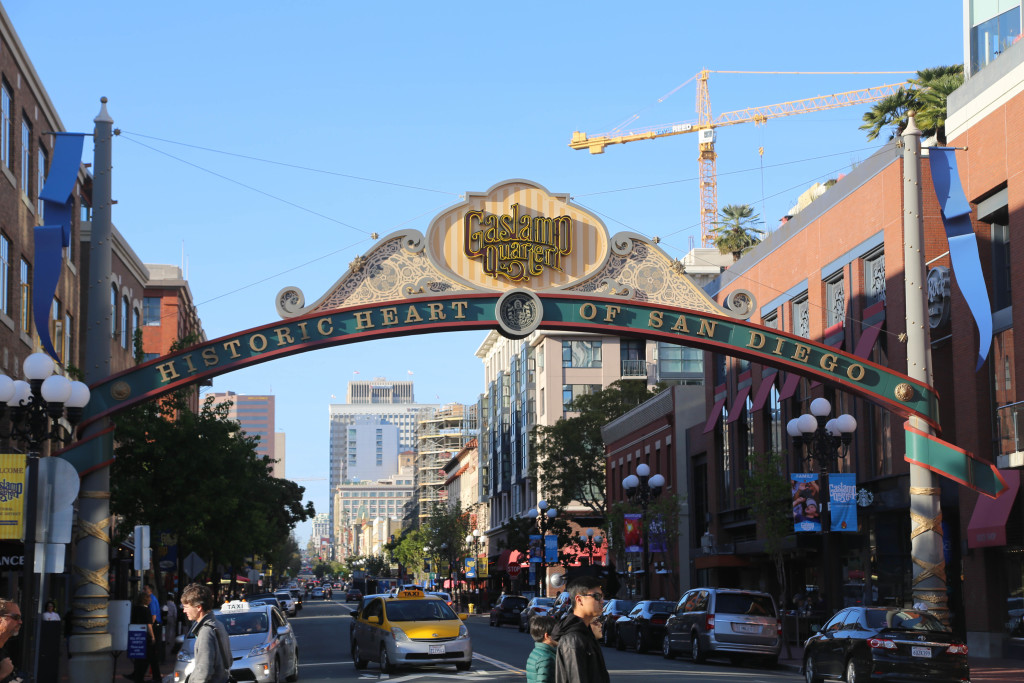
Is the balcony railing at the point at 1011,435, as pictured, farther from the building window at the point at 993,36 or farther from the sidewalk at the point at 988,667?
the building window at the point at 993,36

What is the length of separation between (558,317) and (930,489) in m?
7.22

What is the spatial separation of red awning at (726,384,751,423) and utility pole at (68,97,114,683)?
31.1 meters

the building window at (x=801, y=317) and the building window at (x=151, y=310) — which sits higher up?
the building window at (x=151, y=310)

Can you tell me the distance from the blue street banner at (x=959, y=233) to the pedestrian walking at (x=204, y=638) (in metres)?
16.3

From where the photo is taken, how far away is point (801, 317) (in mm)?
43906

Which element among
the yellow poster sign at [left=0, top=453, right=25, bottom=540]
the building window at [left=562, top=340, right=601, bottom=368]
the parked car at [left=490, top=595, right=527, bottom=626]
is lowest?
the parked car at [left=490, top=595, right=527, bottom=626]

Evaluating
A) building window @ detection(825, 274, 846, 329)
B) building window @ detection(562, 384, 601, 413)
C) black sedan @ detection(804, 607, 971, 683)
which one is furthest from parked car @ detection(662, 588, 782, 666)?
building window @ detection(562, 384, 601, 413)

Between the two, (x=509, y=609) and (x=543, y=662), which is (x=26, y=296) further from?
(x=509, y=609)

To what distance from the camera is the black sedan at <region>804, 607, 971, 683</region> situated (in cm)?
2025

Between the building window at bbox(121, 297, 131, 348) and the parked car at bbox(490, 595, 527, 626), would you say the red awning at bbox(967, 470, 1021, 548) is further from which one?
the building window at bbox(121, 297, 131, 348)

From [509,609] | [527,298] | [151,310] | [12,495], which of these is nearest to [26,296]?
[527,298]

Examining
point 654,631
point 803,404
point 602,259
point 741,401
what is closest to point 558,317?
point 602,259

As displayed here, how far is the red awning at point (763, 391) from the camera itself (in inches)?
1746

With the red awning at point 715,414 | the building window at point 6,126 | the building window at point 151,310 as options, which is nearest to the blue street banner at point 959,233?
the building window at point 6,126
